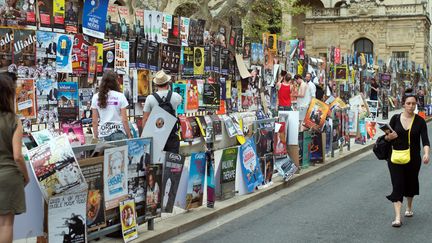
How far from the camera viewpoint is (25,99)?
7488 millimetres

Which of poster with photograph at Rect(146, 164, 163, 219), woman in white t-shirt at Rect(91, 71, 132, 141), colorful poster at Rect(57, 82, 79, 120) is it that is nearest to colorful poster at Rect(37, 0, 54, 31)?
colorful poster at Rect(57, 82, 79, 120)

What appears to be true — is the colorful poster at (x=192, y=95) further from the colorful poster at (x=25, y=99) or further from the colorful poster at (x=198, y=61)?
the colorful poster at (x=25, y=99)

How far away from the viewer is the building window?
197 feet

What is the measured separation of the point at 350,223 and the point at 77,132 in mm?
4171

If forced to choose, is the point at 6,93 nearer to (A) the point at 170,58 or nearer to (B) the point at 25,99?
(B) the point at 25,99

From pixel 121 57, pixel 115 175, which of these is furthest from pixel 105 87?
pixel 115 175

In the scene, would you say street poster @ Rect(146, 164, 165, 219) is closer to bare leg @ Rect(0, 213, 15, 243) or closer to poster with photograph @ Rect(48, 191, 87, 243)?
poster with photograph @ Rect(48, 191, 87, 243)

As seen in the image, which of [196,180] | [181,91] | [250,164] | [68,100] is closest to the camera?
[196,180]

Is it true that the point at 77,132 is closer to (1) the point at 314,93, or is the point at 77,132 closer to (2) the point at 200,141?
(2) the point at 200,141

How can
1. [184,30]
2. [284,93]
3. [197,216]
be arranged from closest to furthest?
[197,216], [184,30], [284,93]

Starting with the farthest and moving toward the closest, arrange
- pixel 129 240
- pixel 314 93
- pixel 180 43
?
pixel 314 93 → pixel 180 43 → pixel 129 240

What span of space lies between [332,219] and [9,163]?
15.5ft

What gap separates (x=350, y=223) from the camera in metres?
7.51

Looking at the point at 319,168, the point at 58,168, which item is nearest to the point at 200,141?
the point at 319,168
